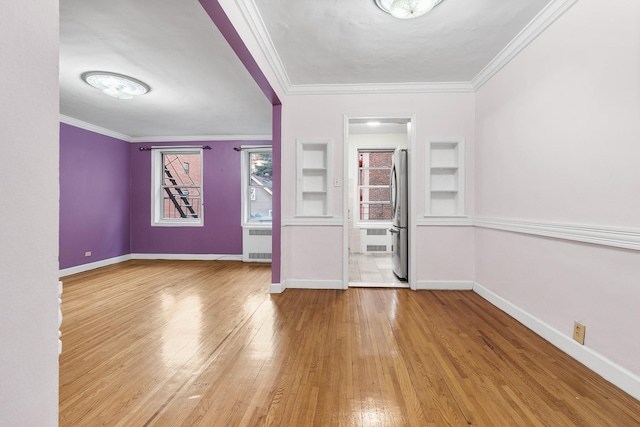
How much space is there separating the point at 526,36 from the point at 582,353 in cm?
259

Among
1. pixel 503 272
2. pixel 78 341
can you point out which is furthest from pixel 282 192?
pixel 503 272

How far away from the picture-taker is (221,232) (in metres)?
6.05

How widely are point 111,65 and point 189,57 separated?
92 cm

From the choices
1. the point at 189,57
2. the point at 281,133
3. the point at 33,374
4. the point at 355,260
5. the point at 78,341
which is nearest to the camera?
the point at 33,374

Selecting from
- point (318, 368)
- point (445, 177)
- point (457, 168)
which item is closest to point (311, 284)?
point (318, 368)

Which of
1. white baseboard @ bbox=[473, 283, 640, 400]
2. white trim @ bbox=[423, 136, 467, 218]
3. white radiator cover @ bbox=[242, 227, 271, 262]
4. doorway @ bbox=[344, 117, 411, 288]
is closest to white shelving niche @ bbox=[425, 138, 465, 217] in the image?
white trim @ bbox=[423, 136, 467, 218]

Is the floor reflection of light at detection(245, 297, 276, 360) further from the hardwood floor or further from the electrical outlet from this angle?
the electrical outlet

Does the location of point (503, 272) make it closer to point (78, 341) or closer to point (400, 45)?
point (400, 45)

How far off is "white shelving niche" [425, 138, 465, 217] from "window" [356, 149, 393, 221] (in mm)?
2667

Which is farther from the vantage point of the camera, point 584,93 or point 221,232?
point 221,232

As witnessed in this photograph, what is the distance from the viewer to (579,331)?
201 cm

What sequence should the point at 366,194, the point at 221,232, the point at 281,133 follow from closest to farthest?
the point at 281,133 → the point at 221,232 → the point at 366,194

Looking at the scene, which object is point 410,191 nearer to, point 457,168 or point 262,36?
point 457,168

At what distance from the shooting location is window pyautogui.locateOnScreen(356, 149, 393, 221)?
21.5 feet
